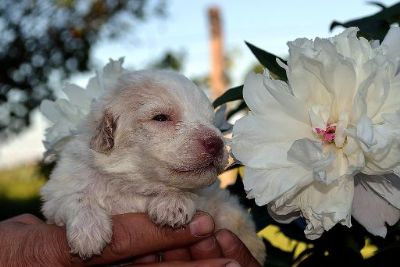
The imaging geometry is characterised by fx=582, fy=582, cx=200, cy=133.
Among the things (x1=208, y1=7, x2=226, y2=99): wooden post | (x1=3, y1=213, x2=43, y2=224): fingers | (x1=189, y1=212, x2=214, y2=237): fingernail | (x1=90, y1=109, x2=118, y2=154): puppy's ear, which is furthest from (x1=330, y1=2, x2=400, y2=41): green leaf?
(x1=208, y1=7, x2=226, y2=99): wooden post

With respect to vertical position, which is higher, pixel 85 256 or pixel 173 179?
pixel 173 179

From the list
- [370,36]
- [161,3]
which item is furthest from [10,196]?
[370,36]

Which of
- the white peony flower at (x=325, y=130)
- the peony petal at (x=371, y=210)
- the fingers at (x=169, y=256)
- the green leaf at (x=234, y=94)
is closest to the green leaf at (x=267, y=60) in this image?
the green leaf at (x=234, y=94)

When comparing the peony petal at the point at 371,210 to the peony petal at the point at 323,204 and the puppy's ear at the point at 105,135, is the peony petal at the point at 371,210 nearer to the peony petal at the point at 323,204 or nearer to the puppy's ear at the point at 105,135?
the peony petal at the point at 323,204

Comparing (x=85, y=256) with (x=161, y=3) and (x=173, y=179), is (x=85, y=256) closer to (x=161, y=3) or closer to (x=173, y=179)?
(x=173, y=179)

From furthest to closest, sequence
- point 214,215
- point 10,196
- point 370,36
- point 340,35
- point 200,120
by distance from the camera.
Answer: point 10,196 < point 214,215 < point 200,120 < point 370,36 < point 340,35

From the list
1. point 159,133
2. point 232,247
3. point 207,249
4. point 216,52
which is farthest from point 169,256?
point 216,52

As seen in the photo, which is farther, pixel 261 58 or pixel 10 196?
pixel 10 196
